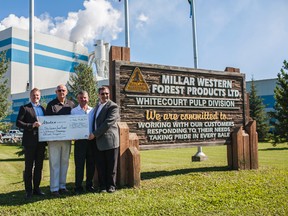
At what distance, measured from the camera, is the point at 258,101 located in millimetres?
37062

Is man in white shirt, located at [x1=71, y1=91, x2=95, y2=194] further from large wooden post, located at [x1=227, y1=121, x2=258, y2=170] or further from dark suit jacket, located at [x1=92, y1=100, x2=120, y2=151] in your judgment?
large wooden post, located at [x1=227, y1=121, x2=258, y2=170]

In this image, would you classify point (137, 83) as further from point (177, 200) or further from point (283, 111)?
point (283, 111)

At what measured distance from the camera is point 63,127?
5.79 meters

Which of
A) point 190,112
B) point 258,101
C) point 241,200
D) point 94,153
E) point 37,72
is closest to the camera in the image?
point 241,200

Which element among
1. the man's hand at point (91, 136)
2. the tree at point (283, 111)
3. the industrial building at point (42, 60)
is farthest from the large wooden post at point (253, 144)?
the industrial building at point (42, 60)

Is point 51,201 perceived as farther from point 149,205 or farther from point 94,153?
point 149,205

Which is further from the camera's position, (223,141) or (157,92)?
(223,141)

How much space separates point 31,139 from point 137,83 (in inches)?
108

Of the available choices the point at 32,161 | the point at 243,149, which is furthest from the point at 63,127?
the point at 243,149

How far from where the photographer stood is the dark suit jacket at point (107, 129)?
585 centimetres

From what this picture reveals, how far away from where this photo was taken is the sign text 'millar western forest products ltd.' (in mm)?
7266

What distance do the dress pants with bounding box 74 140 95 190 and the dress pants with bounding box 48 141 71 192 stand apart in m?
0.19

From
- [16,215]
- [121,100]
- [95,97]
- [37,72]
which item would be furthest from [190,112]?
[37,72]

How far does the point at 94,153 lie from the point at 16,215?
71.5 inches
